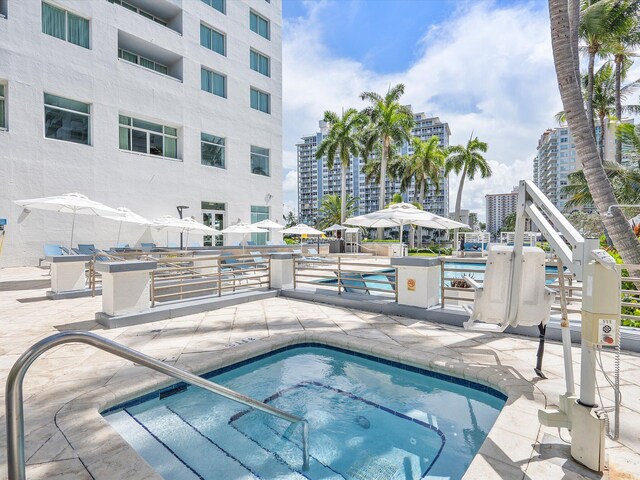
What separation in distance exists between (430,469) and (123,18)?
2053 centimetres

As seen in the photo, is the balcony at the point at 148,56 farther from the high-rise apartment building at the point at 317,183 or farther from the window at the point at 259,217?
the high-rise apartment building at the point at 317,183

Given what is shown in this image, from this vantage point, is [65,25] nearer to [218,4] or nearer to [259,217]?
[218,4]

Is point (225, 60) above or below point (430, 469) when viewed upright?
above

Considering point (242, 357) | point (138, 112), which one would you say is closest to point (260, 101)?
point (138, 112)

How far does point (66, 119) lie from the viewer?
14.3m

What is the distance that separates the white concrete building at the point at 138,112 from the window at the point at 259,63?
0.25ft

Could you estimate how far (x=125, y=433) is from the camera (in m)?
3.15

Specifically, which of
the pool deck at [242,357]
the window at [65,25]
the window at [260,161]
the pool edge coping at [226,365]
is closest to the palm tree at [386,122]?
the window at [260,161]

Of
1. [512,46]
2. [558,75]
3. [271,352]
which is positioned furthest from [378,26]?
[271,352]

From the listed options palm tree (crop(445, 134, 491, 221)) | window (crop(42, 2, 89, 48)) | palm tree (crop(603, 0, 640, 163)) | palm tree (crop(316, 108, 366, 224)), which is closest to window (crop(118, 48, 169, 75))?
window (crop(42, 2, 89, 48))

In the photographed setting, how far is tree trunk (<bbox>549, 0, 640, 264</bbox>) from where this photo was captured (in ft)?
19.0

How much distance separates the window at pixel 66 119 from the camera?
13828 mm

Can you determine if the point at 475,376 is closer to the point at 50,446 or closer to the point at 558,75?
the point at 50,446

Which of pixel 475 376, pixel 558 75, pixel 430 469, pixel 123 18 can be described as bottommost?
pixel 430 469
